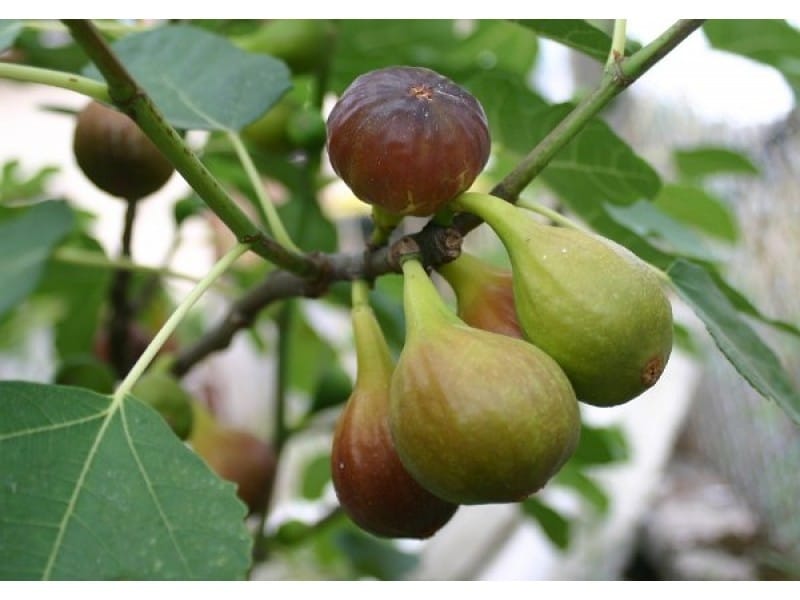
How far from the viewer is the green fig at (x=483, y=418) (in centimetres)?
53

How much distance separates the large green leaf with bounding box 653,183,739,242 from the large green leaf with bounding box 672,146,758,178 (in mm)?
85

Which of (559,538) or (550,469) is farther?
(559,538)

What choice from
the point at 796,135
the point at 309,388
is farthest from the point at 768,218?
the point at 309,388

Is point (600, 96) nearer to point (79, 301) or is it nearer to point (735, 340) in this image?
point (735, 340)

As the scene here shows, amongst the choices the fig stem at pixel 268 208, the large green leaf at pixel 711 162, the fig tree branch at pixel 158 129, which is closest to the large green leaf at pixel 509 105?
the fig stem at pixel 268 208

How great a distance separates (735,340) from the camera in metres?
0.67

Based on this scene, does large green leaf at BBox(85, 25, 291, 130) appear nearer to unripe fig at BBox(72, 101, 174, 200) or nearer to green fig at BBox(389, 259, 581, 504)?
unripe fig at BBox(72, 101, 174, 200)

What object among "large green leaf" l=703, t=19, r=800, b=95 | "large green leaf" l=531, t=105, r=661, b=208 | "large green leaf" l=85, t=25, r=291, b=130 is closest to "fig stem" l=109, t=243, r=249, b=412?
"large green leaf" l=85, t=25, r=291, b=130

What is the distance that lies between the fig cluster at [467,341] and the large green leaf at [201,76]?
9.3 inches

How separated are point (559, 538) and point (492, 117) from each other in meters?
0.57

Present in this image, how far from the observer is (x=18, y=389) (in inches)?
24.6

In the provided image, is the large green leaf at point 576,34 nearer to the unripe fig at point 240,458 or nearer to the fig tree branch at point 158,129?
the fig tree branch at point 158,129
